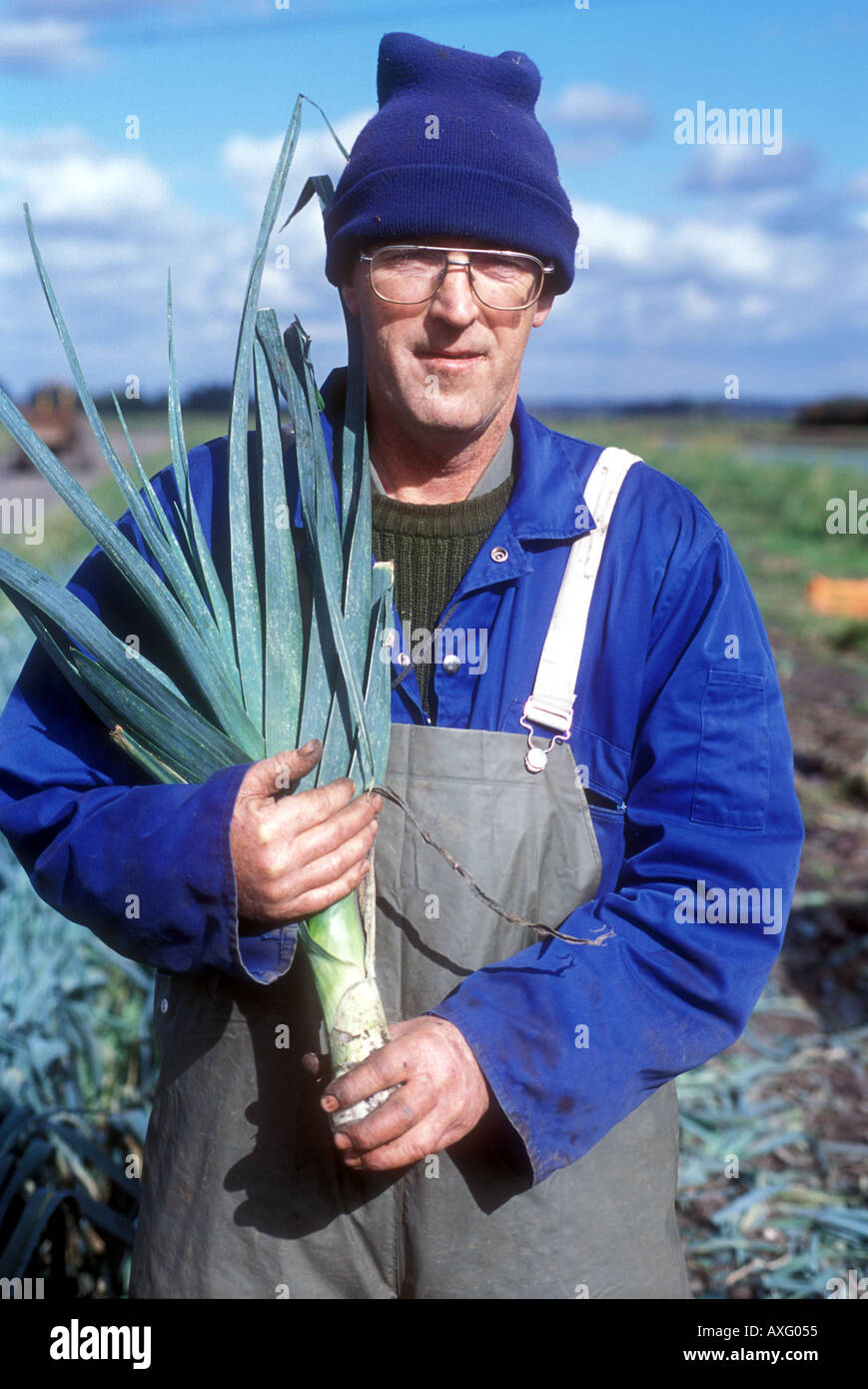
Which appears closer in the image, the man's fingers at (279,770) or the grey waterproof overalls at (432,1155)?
the man's fingers at (279,770)

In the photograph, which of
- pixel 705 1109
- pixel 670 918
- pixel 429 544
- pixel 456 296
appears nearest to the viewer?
pixel 670 918

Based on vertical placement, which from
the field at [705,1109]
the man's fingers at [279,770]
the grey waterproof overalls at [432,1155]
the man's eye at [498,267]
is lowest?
the field at [705,1109]

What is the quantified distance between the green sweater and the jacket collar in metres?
0.05

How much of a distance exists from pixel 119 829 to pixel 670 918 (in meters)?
0.62

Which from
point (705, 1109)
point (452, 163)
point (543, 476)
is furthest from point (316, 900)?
point (705, 1109)

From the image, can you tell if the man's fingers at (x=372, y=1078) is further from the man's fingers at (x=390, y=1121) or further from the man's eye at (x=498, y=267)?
the man's eye at (x=498, y=267)

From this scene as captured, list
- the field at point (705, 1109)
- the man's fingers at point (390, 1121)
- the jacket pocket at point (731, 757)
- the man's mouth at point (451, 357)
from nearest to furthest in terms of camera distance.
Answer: the man's fingers at point (390, 1121), the jacket pocket at point (731, 757), the man's mouth at point (451, 357), the field at point (705, 1109)

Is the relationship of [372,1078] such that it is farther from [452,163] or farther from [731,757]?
[452,163]

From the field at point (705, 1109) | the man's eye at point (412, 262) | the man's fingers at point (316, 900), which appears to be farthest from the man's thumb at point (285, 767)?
the field at point (705, 1109)

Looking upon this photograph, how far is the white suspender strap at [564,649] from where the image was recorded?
1.53 metres

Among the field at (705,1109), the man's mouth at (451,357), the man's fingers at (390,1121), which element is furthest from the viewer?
the field at (705,1109)

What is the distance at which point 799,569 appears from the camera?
10867mm

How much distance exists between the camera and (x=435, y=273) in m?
1.60

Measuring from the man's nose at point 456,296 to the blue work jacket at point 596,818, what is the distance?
0.77 ft
